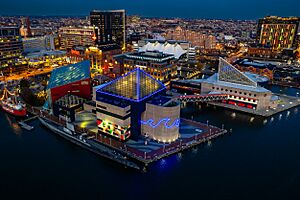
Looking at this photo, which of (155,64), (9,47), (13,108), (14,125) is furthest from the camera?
(9,47)

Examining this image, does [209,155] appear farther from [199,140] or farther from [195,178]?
[195,178]

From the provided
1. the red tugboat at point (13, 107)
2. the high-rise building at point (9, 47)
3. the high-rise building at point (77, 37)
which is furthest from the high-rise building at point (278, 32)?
the red tugboat at point (13, 107)

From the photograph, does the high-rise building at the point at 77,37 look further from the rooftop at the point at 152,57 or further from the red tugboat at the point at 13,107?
the red tugboat at the point at 13,107

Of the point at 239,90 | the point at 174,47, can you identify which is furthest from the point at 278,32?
the point at 239,90

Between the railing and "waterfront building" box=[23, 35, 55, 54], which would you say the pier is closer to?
the railing

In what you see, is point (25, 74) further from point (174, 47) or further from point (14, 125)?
point (174, 47)

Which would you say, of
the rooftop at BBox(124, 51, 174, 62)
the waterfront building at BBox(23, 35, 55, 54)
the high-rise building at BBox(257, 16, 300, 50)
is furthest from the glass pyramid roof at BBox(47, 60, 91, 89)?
the high-rise building at BBox(257, 16, 300, 50)

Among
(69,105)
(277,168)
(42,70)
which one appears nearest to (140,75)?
(69,105)
